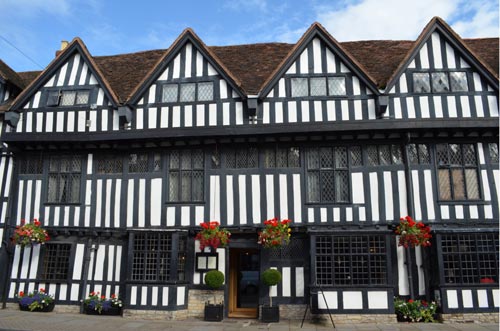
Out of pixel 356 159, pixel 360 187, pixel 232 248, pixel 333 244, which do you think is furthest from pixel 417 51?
pixel 232 248

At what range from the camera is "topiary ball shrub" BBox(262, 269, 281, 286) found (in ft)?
37.3

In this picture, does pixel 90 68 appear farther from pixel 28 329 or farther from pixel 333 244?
pixel 333 244

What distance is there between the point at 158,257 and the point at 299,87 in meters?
6.95

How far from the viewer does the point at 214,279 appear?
11609 millimetres

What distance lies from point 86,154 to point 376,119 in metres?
9.65

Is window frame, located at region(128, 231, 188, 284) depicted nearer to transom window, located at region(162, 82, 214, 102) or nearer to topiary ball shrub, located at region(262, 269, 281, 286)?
topiary ball shrub, located at region(262, 269, 281, 286)

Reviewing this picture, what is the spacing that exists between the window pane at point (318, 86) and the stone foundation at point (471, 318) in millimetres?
7378

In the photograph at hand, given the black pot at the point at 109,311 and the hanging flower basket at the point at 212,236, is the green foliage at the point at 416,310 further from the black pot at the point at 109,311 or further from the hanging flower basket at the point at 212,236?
the black pot at the point at 109,311

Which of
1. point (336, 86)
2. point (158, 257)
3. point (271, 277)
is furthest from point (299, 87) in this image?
point (158, 257)

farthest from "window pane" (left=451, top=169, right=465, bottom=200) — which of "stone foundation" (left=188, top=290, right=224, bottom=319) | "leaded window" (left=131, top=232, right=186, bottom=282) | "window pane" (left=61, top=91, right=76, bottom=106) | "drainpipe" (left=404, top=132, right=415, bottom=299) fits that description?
"window pane" (left=61, top=91, right=76, bottom=106)

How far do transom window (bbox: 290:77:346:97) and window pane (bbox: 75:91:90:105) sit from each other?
709 cm

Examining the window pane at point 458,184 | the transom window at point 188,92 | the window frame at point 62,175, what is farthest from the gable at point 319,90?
the window frame at point 62,175

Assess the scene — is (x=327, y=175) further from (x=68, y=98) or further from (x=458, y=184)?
(x=68, y=98)

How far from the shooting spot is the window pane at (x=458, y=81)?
1249 cm
